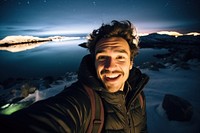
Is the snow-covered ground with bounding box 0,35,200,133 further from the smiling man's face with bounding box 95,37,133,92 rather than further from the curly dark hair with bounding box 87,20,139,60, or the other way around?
the smiling man's face with bounding box 95,37,133,92

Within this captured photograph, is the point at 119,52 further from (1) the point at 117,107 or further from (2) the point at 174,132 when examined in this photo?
(2) the point at 174,132

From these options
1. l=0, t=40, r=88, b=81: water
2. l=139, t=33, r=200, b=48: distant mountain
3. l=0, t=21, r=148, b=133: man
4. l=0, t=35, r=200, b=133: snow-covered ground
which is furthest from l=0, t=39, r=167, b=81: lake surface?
l=139, t=33, r=200, b=48: distant mountain

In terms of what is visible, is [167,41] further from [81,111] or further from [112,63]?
[81,111]

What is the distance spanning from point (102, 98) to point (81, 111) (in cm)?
48

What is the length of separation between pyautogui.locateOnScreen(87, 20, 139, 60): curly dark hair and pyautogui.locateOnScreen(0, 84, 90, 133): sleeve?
4.44 ft

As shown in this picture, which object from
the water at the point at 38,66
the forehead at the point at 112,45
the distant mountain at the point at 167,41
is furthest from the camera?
the distant mountain at the point at 167,41

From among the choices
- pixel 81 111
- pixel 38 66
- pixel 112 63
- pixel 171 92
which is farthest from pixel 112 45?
pixel 38 66

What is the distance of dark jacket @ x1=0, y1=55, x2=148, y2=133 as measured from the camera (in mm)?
1099

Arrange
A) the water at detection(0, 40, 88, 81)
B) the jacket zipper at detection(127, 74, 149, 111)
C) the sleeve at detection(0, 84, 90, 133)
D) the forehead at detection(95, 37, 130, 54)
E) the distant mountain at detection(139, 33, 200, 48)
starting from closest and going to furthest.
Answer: the sleeve at detection(0, 84, 90, 133) < the jacket zipper at detection(127, 74, 149, 111) < the forehead at detection(95, 37, 130, 54) < the water at detection(0, 40, 88, 81) < the distant mountain at detection(139, 33, 200, 48)

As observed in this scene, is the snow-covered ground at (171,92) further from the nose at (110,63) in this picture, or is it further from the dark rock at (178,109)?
the nose at (110,63)

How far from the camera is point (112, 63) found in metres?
2.26

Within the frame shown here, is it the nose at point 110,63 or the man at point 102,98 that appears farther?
the nose at point 110,63

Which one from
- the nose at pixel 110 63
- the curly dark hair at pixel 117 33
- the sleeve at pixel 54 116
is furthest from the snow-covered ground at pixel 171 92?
the sleeve at pixel 54 116

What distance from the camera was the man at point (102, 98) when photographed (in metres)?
1.18
